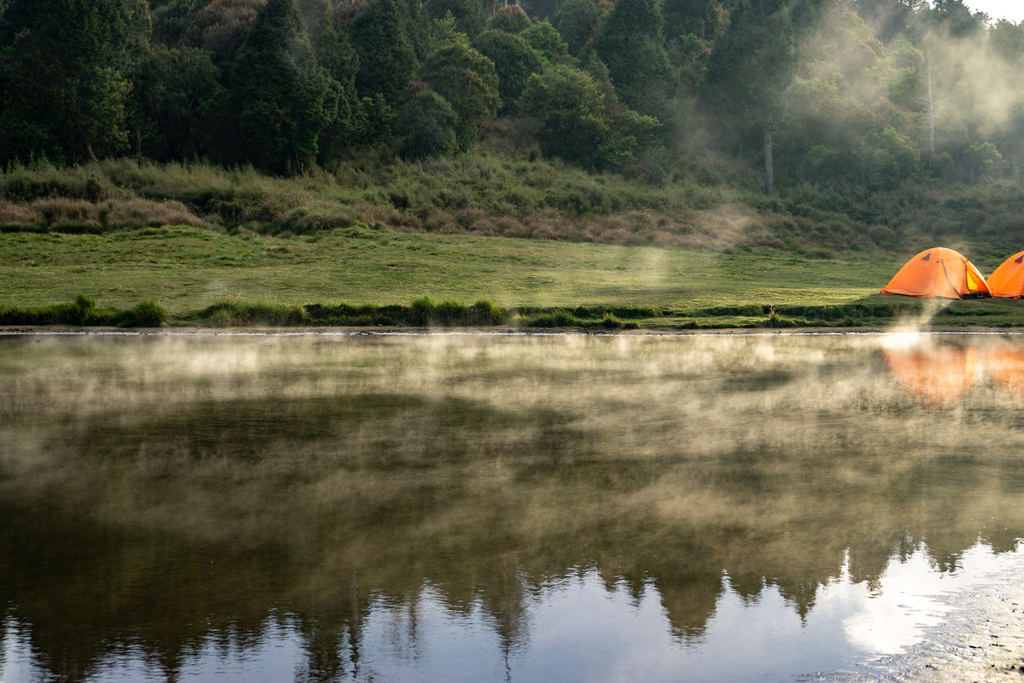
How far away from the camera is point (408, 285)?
942 inches

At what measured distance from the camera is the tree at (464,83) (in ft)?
178

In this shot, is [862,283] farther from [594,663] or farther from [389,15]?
[389,15]

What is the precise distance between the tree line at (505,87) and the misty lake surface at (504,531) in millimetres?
37919

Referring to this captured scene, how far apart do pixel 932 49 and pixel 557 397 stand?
74177mm

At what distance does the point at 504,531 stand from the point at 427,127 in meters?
47.1

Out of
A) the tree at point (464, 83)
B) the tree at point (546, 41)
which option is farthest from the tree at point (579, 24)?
the tree at point (464, 83)

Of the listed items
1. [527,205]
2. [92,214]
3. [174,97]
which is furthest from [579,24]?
[92,214]

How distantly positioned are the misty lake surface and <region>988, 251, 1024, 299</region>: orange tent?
1528 cm

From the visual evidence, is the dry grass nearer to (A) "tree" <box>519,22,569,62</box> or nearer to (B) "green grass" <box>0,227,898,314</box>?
(B) "green grass" <box>0,227,898,314</box>

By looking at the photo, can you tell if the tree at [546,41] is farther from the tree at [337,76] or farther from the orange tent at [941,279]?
the orange tent at [941,279]

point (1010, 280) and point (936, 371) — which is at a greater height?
point (1010, 280)

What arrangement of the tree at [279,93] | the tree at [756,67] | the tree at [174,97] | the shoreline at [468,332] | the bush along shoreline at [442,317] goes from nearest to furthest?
the shoreline at [468,332] → the bush along shoreline at [442,317] → the tree at [279,93] → the tree at [174,97] → the tree at [756,67]

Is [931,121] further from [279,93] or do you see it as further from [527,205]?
[279,93]

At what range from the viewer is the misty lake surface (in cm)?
432
